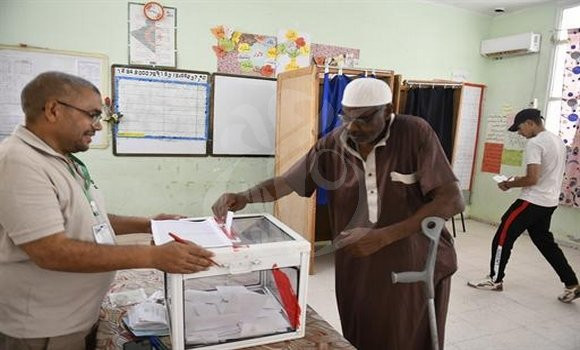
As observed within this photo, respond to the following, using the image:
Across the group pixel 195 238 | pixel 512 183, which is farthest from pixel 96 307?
pixel 512 183

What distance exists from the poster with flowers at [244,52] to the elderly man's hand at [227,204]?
2.33 meters

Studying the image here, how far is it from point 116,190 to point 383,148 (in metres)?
2.65

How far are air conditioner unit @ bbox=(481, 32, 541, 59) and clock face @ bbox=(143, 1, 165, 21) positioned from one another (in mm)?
3882

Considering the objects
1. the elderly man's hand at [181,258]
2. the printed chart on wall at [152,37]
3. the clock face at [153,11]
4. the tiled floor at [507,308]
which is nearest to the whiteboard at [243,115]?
the printed chart on wall at [152,37]

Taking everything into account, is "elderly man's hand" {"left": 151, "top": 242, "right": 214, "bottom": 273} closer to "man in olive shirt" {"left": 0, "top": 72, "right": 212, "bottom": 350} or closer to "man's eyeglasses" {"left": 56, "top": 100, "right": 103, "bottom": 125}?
"man in olive shirt" {"left": 0, "top": 72, "right": 212, "bottom": 350}

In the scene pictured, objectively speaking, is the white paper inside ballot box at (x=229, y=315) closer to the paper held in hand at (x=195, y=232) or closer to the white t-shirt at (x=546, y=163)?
the paper held in hand at (x=195, y=232)

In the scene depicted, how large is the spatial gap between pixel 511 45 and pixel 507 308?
3227mm

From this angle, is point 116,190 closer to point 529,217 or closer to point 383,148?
point 383,148

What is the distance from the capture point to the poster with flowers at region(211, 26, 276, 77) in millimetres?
3484

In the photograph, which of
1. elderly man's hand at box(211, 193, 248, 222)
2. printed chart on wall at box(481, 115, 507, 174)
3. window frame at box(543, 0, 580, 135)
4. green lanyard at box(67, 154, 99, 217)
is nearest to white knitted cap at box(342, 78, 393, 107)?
elderly man's hand at box(211, 193, 248, 222)

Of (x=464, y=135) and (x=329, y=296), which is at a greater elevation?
(x=464, y=135)

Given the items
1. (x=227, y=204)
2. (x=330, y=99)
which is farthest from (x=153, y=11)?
(x=227, y=204)

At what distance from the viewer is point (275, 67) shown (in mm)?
3721

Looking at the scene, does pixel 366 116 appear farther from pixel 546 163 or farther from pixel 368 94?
pixel 546 163
